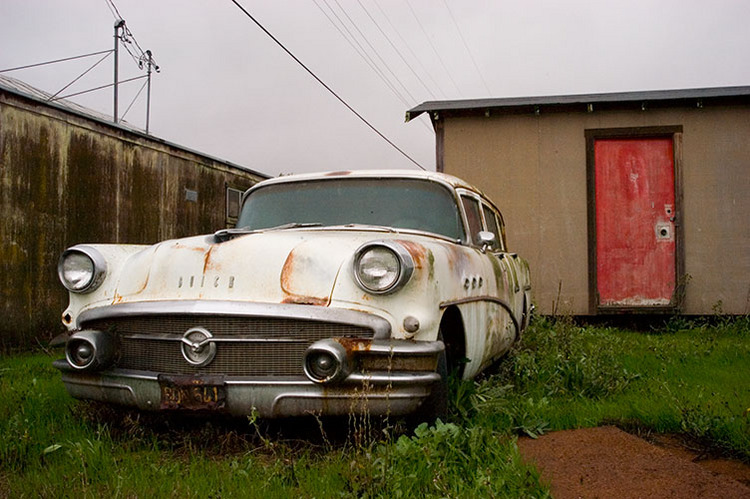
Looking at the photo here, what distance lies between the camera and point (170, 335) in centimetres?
289

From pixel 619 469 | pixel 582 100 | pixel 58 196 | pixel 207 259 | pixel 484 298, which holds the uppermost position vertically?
pixel 582 100

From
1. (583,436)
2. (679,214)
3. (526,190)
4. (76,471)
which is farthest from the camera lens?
(526,190)

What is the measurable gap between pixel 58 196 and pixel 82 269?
410 centimetres

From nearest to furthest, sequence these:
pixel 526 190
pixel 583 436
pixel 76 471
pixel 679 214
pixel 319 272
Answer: pixel 76 471 < pixel 319 272 < pixel 583 436 < pixel 679 214 < pixel 526 190

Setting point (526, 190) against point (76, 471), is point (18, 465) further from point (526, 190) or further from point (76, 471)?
point (526, 190)

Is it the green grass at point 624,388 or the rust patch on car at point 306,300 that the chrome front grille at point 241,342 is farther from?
the green grass at point 624,388

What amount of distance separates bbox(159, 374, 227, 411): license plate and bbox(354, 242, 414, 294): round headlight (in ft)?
2.34

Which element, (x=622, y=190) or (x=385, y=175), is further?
(x=622, y=190)

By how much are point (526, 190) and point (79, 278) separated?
618cm

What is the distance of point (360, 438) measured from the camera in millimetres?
2709

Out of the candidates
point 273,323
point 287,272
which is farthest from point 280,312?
point 287,272

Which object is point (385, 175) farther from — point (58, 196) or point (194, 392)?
point (58, 196)

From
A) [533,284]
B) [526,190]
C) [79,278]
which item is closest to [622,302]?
[533,284]

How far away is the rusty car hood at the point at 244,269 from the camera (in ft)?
9.35
